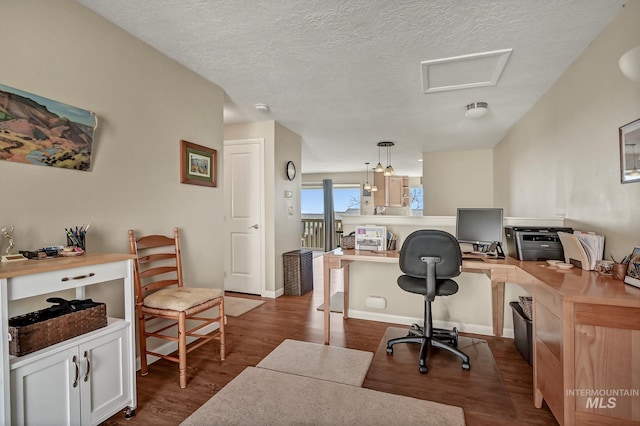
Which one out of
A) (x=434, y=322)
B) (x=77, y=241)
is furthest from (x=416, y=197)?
(x=77, y=241)

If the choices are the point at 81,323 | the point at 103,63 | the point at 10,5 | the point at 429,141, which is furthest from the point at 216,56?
the point at 429,141

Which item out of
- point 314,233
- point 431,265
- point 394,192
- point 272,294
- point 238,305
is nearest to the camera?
point 431,265

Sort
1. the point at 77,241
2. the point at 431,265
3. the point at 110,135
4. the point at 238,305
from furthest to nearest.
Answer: the point at 238,305 < the point at 431,265 < the point at 110,135 < the point at 77,241

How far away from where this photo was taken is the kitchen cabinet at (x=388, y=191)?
26.2 ft

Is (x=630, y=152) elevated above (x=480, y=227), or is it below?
above

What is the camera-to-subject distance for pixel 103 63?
1.95 m

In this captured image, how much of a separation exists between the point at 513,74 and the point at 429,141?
2611mm

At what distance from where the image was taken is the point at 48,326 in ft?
4.47

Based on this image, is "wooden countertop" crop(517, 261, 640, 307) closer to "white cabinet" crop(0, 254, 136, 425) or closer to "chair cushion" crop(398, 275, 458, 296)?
"chair cushion" crop(398, 275, 458, 296)

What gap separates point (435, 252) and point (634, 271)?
102 centimetres

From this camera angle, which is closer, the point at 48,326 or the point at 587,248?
the point at 48,326

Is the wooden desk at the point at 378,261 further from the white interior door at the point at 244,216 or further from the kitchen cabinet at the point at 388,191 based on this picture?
the kitchen cabinet at the point at 388,191

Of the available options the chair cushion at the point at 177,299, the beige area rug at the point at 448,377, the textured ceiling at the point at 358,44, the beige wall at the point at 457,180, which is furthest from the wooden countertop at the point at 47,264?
the beige wall at the point at 457,180

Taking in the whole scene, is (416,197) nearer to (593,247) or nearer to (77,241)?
(593,247)
